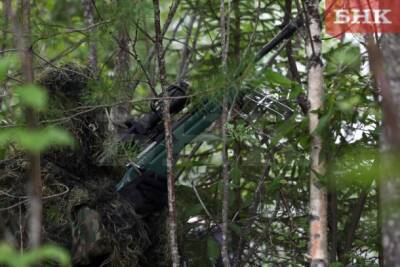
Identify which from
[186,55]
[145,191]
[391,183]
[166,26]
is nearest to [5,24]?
[166,26]

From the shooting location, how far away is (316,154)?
358cm

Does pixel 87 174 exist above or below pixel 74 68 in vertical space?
below

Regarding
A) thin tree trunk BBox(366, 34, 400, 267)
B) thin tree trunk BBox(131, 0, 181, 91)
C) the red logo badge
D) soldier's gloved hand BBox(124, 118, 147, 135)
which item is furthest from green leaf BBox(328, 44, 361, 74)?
thin tree trunk BBox(366, 34, 400, 267)

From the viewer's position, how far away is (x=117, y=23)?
13.3 ft

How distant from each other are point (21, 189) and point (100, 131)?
69 centimetres

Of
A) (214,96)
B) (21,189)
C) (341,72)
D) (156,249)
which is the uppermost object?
(341,72)

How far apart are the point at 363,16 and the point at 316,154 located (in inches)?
32.1

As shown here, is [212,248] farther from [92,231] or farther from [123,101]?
[123,101]

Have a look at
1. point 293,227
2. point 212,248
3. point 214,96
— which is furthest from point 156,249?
point 214,96

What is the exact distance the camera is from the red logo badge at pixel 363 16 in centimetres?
325

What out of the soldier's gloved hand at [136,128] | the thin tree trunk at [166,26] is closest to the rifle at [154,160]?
the soldier's gloved hand at [136,128]

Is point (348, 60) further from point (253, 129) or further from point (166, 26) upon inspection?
point (166, 26)

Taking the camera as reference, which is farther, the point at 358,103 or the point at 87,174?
the point at 87,174

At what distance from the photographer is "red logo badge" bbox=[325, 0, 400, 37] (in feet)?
10.6
